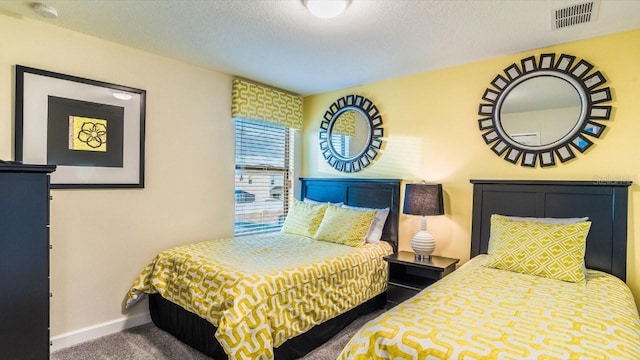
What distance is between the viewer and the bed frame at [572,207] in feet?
7.40

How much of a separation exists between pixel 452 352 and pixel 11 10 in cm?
311

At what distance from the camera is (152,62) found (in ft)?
9.23

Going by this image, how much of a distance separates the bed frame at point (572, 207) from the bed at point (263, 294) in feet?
3.05

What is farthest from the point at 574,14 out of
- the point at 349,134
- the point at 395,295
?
the point at 395,295

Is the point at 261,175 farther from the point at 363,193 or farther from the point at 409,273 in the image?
the point at 409,273

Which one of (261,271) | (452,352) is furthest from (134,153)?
(452,352)

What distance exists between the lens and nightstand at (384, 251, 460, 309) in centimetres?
278

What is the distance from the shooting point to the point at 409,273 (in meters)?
3.11

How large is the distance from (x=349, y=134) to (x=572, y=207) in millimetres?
2132

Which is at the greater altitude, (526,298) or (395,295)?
(526,298)

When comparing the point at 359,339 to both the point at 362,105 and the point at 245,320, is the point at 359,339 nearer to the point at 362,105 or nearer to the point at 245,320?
the point at 245,320

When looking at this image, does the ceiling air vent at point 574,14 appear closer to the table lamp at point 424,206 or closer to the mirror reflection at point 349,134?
the table lamp at point 424,206

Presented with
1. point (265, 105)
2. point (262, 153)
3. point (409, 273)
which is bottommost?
point (409, 273)

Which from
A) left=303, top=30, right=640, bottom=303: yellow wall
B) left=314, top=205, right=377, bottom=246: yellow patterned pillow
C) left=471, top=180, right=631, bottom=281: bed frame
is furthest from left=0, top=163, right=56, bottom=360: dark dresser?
left=471, top=180, right=631, bottom=281: bed frame
